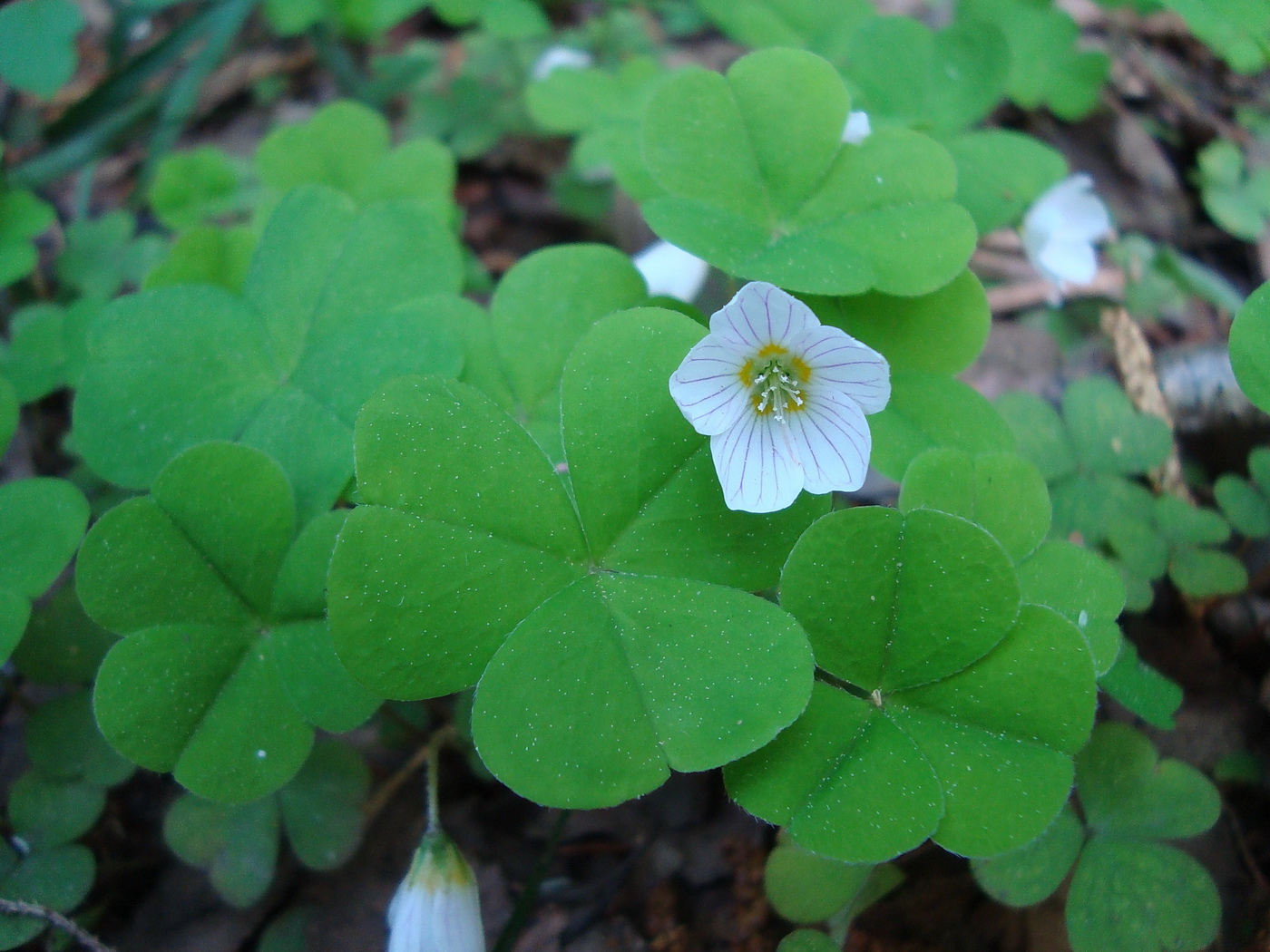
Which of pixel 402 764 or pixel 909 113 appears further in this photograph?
pixel 909 113

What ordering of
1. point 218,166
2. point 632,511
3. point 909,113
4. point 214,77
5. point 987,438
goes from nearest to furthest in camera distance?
point 632,511 < point 987,438 < point 909,113 < point 218,166 < point 214,77

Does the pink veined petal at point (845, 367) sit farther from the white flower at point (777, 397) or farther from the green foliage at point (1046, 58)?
the green foliage at point (1046, 58)

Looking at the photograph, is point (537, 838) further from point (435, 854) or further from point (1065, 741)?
point (1065, 741)

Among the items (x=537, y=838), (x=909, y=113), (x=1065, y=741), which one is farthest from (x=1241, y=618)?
(x=537, y=838)

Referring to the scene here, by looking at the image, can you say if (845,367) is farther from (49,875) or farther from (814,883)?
(49,875)

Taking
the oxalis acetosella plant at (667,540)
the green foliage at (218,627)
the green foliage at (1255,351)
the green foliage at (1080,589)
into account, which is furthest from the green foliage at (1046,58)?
the green foliage at (218,627)

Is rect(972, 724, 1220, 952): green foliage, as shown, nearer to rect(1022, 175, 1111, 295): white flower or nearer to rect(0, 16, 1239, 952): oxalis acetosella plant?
rect(0, 16, 1239, 952): oxalis acetosella plant

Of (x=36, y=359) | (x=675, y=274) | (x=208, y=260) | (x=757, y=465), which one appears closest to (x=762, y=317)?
(x=757, y=465)
